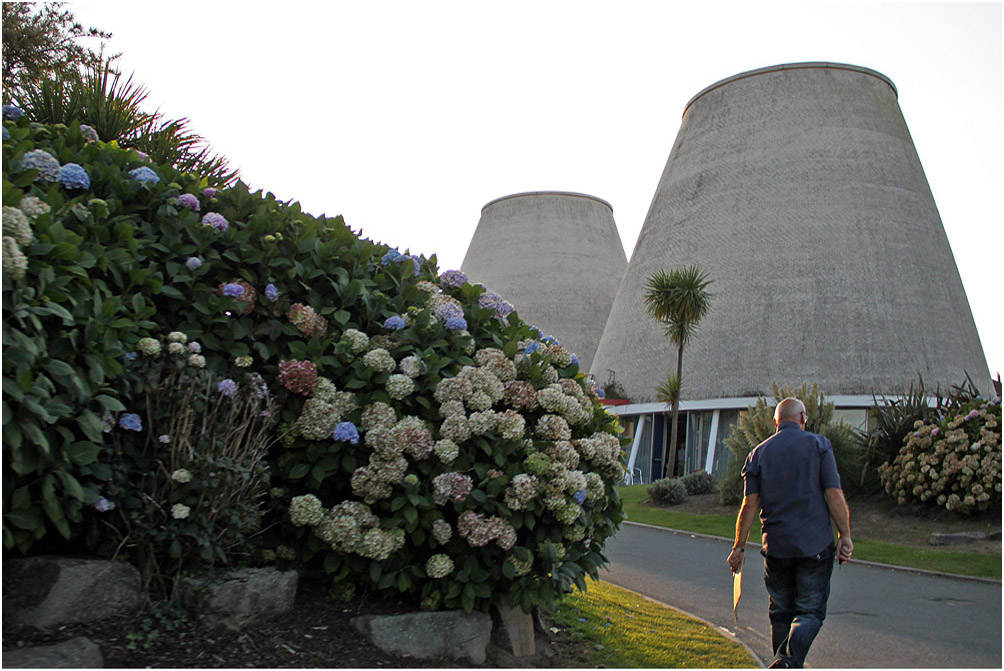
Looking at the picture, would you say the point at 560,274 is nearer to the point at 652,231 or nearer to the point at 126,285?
the point at 652,231

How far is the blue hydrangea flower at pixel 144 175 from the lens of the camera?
4.77 meters

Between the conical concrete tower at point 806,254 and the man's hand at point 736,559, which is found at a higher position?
the conical concrete tower at point 806,254

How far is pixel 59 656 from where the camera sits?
348 centimetres

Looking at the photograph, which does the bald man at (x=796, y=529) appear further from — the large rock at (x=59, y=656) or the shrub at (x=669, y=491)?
the shrub at (x=669, y=491)

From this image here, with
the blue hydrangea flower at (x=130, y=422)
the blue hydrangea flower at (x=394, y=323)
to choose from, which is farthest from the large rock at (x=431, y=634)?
the blue hydrangea flower at (x=394, y=323)

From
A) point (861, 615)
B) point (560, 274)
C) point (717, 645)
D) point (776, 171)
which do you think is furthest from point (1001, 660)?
point (560, 274)

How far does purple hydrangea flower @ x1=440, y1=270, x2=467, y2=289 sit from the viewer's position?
5.85 meters

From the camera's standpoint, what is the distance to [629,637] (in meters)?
5.85

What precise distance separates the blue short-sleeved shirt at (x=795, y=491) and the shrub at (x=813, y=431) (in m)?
11.9

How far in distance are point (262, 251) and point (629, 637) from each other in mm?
3701

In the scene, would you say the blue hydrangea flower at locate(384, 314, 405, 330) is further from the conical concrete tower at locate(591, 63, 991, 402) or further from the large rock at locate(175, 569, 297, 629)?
the conical concrete tower at locate(591, 63, 991, 402)

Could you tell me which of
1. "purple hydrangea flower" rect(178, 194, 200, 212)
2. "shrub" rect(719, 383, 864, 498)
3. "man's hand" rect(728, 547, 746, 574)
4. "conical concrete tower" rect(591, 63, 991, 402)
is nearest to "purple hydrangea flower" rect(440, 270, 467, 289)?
"purple hydrangea flower" rect(178, 194, 200, 212)

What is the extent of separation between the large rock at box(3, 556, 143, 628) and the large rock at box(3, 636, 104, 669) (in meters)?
0.24

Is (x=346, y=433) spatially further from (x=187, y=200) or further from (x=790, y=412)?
(x=790, y=412)
